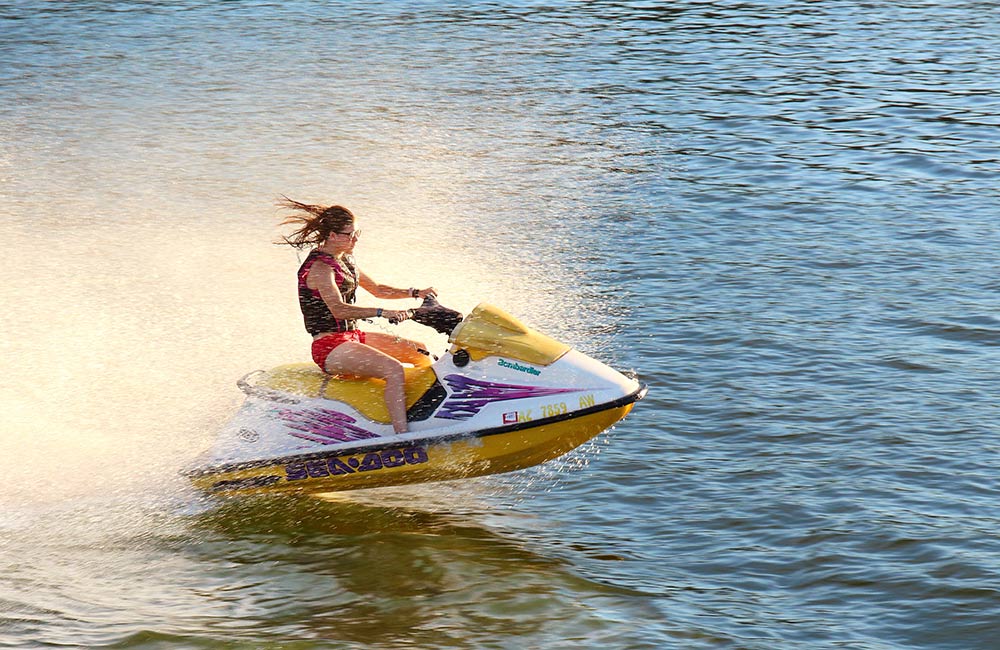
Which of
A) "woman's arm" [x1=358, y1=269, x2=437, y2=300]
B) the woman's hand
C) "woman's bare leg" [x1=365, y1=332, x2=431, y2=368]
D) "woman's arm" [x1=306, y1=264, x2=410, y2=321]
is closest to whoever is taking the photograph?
the woman's hand

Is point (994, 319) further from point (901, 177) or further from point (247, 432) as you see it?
A: point (247, 432)

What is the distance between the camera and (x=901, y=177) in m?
15.8

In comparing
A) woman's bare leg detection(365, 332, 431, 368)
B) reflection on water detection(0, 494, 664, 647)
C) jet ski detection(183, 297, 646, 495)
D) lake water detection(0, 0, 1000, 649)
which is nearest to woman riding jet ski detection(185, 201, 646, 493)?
jet ski detection(183, 297, 646, 495)

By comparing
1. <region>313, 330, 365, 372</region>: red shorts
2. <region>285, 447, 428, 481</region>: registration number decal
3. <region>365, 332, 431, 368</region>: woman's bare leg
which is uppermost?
<region>313, 330, 365, 372</region>: red shorts

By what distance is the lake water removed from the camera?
22.8 ft

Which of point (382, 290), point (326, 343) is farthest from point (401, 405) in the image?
point (382, 290)

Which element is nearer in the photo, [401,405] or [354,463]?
[401,405]

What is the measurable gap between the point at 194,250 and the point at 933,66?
14.1 metres

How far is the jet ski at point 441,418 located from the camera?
7.39 metres

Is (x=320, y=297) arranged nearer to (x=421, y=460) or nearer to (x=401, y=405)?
(x=401, y=405)

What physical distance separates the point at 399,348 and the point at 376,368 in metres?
0.39

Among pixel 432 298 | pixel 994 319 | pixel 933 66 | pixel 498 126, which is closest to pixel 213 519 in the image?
pixel 432 298

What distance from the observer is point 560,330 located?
35.7 ft

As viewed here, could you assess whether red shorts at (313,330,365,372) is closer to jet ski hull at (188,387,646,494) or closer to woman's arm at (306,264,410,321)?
woman's arm at (306,264,410,321)
